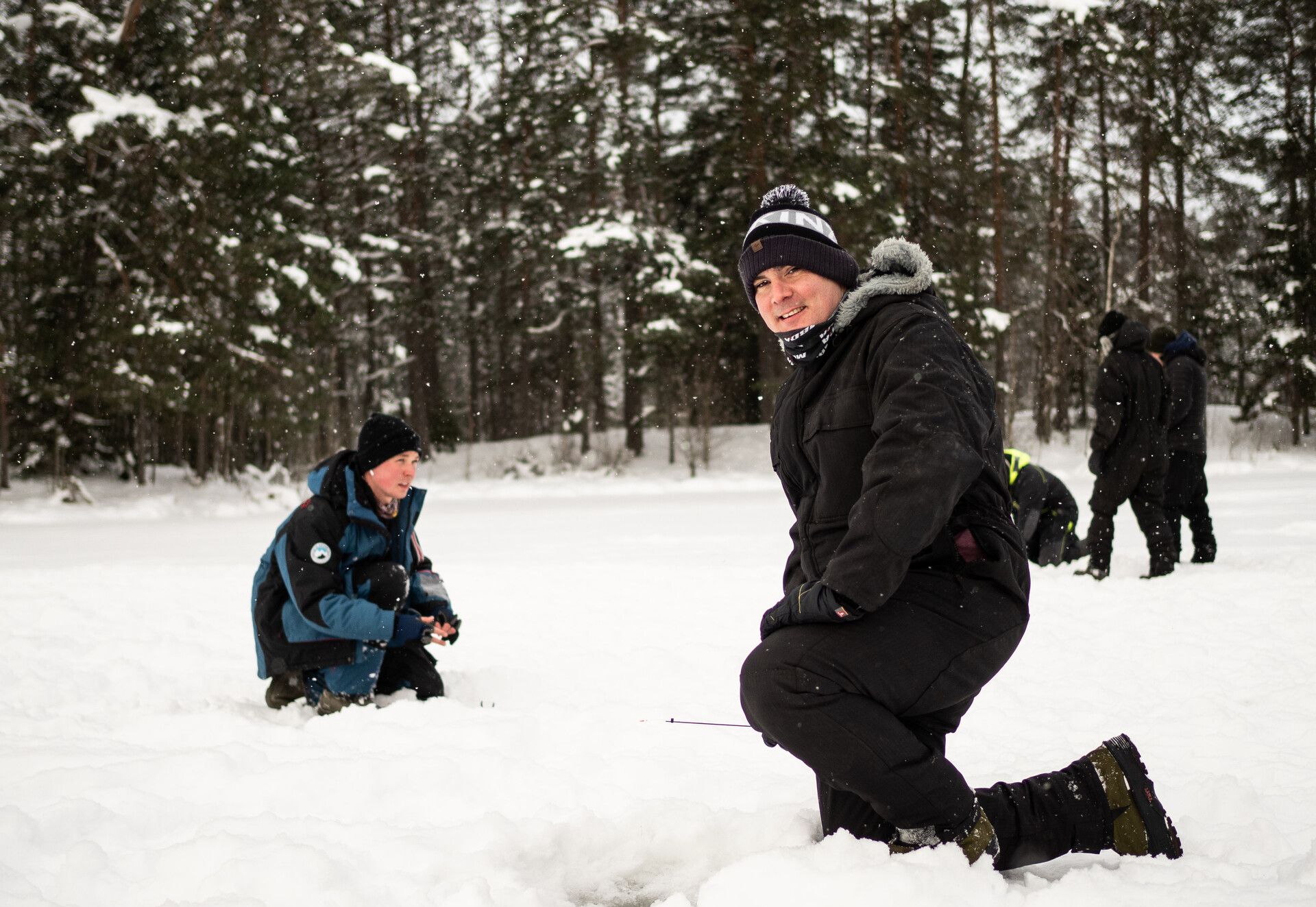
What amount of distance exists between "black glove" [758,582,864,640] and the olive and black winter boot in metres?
0.79

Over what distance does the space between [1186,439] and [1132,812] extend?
5830 millimetres

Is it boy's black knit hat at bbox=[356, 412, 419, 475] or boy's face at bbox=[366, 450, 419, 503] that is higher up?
boy's black knit hat at bbox=[356, 412, 419, 475]

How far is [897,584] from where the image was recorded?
1953 mm

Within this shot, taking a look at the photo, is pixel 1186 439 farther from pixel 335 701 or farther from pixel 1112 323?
pixel 335 701

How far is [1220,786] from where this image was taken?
8.95 ft

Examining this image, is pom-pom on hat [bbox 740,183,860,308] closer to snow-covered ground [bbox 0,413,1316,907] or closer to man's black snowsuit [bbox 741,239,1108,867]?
man's black snowsuit [bbox 741,239,1108,867]

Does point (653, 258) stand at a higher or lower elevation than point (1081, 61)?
lower

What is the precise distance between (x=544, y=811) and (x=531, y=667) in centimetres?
220

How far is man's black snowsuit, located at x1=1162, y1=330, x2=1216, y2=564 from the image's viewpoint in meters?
7.14

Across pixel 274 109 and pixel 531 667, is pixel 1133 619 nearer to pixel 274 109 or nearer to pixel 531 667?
pixel 531 667

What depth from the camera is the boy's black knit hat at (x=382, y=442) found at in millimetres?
4062

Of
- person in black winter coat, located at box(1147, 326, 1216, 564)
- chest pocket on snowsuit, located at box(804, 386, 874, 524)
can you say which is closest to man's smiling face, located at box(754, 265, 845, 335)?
chest pocket on snowsuit, located at box(804, 386, 874, 524)

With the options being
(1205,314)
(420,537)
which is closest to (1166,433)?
(420,537)

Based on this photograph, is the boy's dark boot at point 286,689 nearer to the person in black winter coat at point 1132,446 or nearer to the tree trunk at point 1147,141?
the person in black winter coat at point 1132,446
